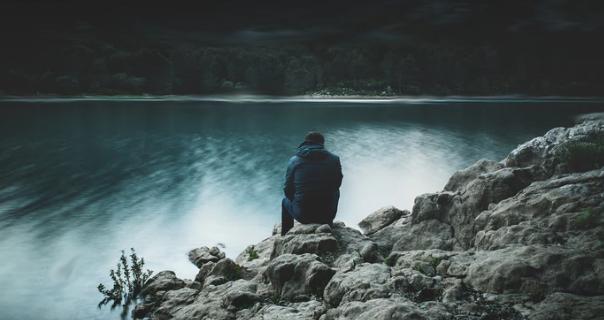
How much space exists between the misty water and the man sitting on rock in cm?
395

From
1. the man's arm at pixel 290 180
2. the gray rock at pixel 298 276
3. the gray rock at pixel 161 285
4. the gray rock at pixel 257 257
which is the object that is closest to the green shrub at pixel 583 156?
the man's arm at pixel 290 180

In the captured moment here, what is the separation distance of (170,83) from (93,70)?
31.5 meters

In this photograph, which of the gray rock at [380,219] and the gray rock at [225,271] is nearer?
the gray rock at [225,271]

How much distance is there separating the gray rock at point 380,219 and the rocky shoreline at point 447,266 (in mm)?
2062

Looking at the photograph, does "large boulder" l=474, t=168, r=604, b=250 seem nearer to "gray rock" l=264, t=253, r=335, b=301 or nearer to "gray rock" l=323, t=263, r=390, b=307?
"gray rock" l=323, t=263, r=390, b=307

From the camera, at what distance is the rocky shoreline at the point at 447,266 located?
19.0ft

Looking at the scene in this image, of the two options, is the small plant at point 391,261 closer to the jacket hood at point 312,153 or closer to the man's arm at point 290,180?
the jacket hood at point 312,153

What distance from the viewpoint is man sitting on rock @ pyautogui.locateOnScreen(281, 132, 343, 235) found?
31.1 ft

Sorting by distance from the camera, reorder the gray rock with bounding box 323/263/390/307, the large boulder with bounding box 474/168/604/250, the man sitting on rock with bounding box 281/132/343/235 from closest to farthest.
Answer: the gray rock with bounding box 323/263/390/307 → the large boulder with bounding box 474/168/604/250 → the man sitting on rock with bounding box 281/132/343/235

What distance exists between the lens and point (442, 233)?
10.8 meters

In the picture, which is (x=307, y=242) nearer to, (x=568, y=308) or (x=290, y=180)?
(x=290, y=180)

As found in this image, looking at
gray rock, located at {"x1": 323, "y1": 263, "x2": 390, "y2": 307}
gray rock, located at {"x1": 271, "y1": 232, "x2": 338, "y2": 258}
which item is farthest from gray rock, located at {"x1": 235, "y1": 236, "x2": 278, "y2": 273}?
gray rock, located at {"x1": 323, "y1": 263, "x2": 390, "y2": 307}

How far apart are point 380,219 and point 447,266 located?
24.2 feet

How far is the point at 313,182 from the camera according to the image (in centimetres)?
947
